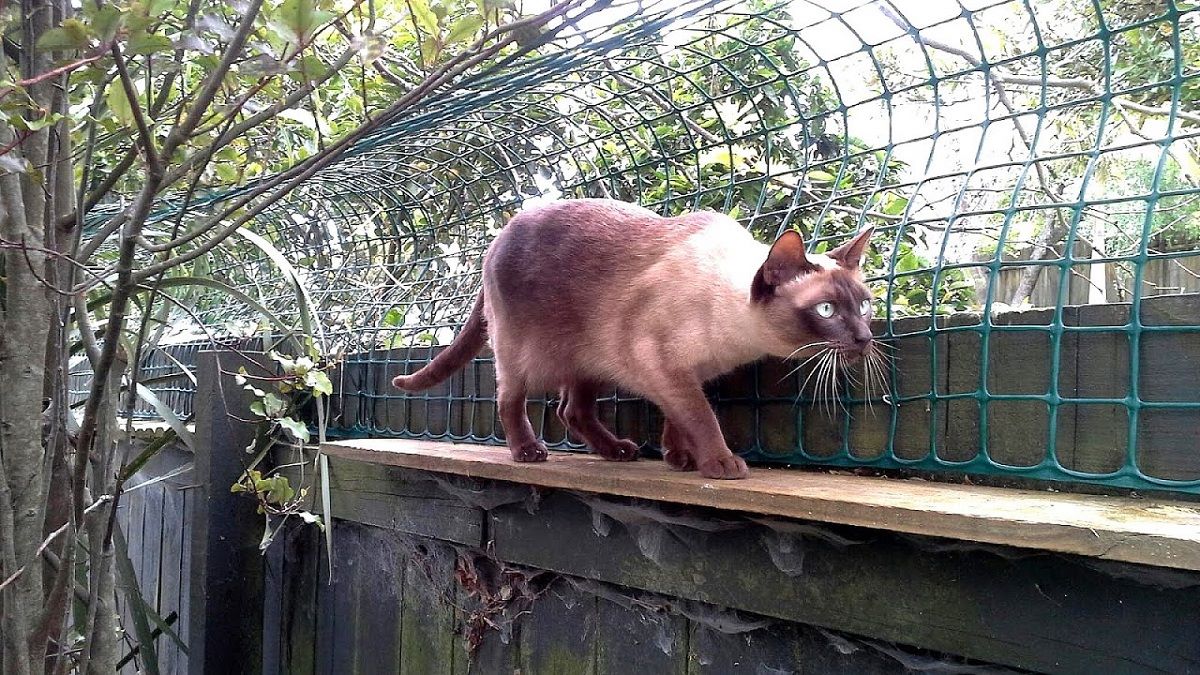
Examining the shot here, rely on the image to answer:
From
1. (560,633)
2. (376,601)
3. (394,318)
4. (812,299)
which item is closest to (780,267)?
(812,299)

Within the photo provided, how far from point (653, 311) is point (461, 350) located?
0.72 m

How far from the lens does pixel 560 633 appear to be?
1993 mm

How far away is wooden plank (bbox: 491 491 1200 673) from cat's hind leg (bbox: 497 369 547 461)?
325 millimetres

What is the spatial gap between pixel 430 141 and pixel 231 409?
1.22 meters

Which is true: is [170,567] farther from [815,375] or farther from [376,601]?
[815,375]

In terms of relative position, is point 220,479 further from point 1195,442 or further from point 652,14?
point 1195,442

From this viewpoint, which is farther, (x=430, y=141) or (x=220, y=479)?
(x=220, y=479)

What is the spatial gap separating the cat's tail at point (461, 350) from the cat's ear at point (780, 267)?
2.97ft

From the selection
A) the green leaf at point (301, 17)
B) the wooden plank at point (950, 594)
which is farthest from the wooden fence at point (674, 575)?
the green leaf at point (301, 17)

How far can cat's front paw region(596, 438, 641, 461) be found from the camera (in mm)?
1952

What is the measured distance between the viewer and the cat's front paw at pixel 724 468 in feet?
4.98

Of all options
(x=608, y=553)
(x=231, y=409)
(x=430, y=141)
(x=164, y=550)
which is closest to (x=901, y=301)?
(x=608, y=553)

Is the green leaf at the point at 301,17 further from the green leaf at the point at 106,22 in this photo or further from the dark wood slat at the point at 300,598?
the dark wood slat at the point at 300,598

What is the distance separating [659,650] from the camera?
5.72 ft
